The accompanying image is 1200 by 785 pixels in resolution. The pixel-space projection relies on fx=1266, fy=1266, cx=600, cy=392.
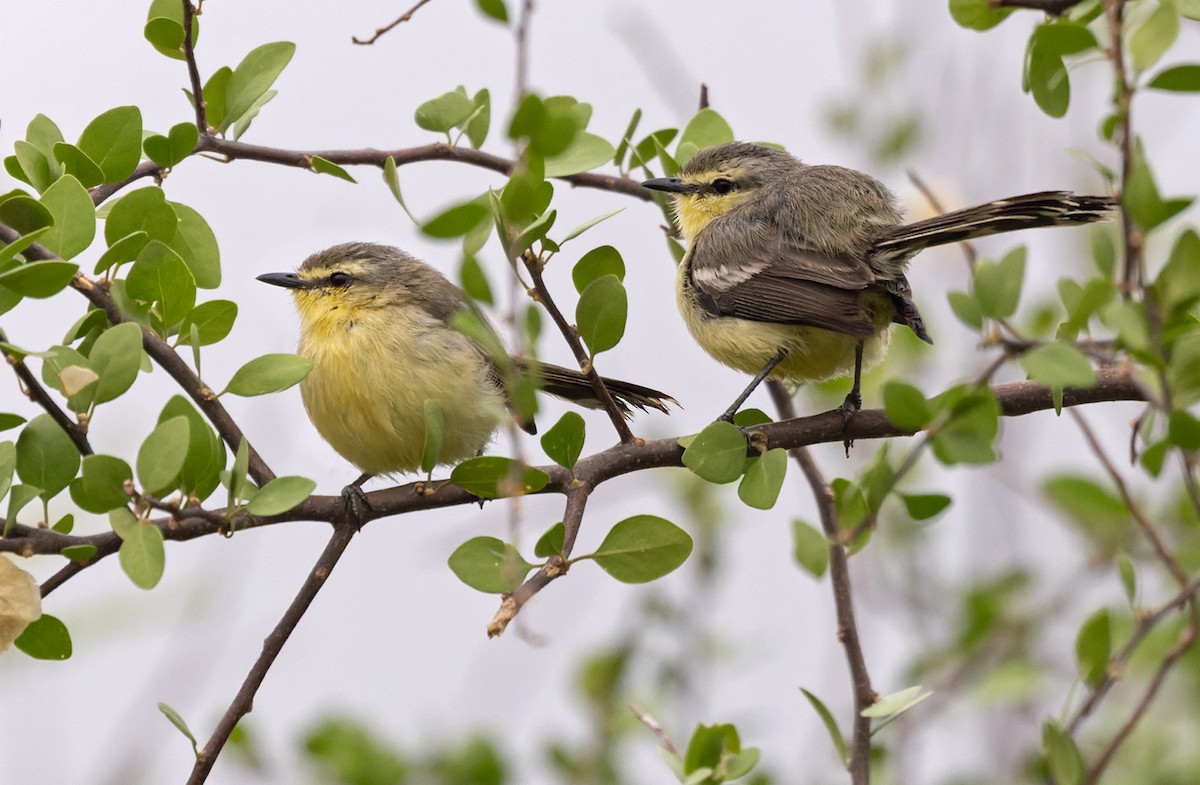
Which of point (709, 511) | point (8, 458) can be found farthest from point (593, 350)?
point (709, 511)

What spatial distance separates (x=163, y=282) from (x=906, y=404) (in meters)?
1.28

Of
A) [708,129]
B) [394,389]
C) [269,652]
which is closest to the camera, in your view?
[269,652]

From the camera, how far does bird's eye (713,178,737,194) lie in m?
4.27

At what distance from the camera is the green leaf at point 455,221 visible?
62.9 inches

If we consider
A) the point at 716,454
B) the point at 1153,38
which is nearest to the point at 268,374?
the point at 716,454

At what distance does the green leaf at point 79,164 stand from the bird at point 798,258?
1.47 metres

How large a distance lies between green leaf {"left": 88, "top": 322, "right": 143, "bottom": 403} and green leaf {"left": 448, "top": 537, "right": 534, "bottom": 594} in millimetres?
597

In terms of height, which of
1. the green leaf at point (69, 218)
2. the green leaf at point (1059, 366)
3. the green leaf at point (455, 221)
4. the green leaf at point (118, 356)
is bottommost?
the green leaf at point (1059, 366)

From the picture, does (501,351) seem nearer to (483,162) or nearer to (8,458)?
(8,458)

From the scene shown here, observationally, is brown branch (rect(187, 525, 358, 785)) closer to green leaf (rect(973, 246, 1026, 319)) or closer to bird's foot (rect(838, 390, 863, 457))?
bird's foot (rect(838, 390, 863, 457))

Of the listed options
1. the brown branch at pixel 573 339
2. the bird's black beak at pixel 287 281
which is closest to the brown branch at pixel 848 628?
the brown branch at pixel 573 339

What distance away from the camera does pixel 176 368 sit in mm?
2262

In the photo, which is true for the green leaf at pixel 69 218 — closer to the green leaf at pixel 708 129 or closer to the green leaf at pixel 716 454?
the green leaf at pixel 716 454

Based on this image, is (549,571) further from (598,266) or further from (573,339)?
(598,266)
